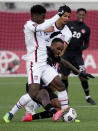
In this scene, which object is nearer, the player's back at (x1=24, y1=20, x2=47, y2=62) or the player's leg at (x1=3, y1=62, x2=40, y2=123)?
the player's leg at (x1=3, y1=62, x2=40, y2=123)

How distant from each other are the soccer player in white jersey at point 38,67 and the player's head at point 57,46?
0.20 meters

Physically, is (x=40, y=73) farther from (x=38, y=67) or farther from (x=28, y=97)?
(x=28, y=97)

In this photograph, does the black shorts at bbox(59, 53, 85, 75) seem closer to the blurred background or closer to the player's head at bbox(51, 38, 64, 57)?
the player's head at bbox(51, 38, 64, 57)

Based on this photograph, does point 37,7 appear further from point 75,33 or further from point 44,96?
point 75,33

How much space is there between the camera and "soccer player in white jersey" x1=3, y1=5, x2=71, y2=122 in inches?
349

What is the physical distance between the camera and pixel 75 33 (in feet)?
46.2

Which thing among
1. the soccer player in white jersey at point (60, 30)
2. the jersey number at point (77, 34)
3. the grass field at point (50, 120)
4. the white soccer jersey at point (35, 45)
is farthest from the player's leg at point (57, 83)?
the jersey number at point (77, 34)

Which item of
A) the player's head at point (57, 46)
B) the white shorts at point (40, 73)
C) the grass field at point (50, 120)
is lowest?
the grass field at point (50, 120)

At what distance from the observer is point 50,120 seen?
30.4 ft

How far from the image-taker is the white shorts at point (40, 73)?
29.7ft

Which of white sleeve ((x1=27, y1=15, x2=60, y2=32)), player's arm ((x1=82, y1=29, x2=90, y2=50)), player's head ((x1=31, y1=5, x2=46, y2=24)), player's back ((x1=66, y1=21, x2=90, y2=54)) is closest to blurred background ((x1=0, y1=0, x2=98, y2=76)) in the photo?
player's back ((x1=66, y1=21, x2=90, y2=54))

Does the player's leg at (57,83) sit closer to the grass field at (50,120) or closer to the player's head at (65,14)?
the grass field at (50,120)

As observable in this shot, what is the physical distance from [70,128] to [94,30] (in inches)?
599

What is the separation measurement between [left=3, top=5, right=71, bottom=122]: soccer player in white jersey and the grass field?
1.12 ft
